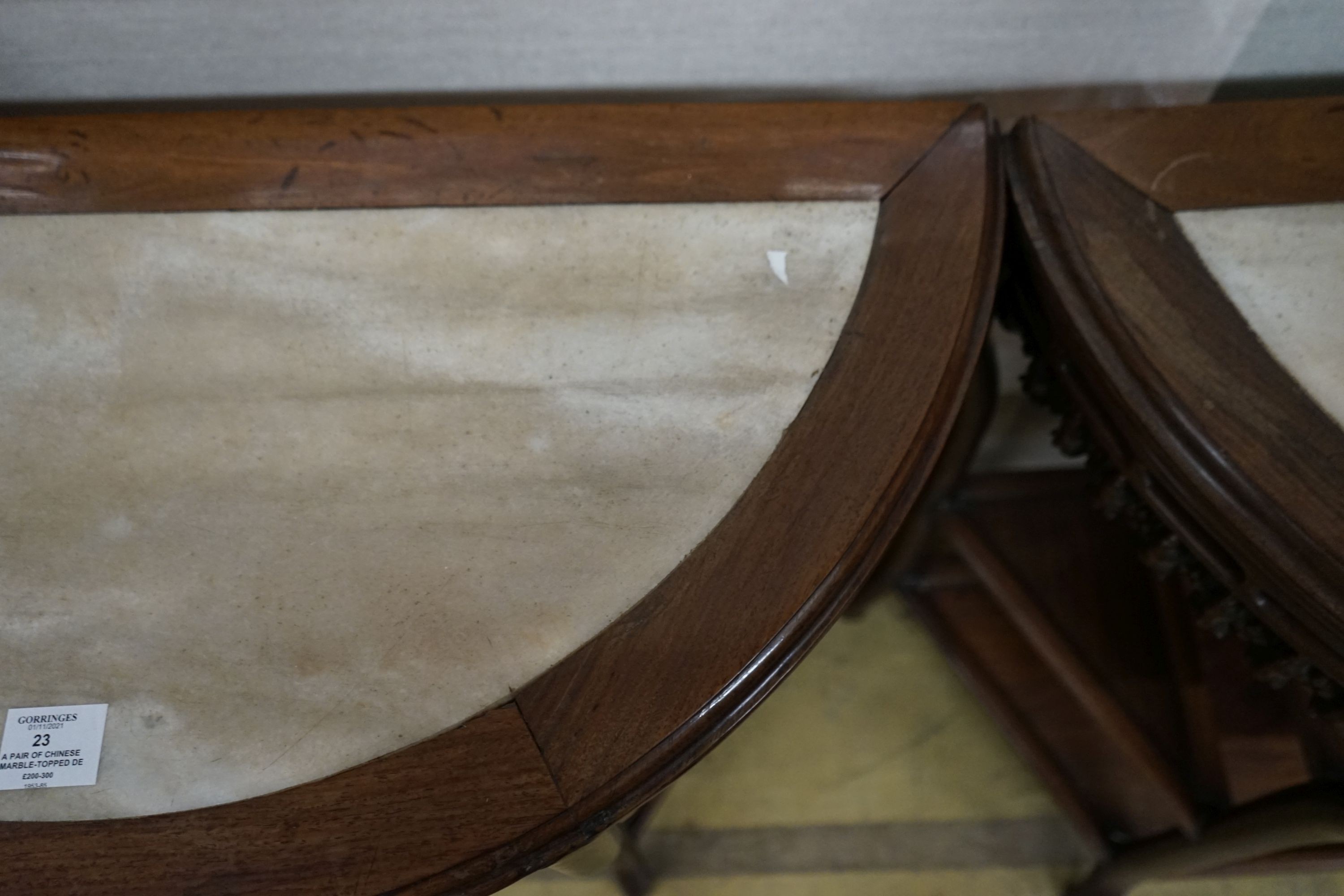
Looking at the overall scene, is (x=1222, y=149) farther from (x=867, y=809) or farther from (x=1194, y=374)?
(x=867, y=809)

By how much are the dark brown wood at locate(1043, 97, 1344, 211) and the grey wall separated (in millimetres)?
93

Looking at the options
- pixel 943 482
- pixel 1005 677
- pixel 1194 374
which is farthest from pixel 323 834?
pixel 1005 677

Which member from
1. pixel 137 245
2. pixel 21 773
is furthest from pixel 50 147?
pixel 21 773

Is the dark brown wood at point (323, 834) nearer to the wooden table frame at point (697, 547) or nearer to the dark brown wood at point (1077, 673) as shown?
the wooden table frame at point (697, 547)

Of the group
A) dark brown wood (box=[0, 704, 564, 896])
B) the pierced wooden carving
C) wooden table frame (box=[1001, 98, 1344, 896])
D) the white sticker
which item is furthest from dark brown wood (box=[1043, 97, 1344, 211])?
the white sticker

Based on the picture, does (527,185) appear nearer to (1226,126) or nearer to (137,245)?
(137,245)

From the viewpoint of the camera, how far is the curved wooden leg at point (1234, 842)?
564 millimetres

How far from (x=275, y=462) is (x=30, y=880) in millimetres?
224

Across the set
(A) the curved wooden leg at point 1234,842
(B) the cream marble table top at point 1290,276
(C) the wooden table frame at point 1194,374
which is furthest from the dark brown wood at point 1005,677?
(B) the cream marble table top at point 1290,276

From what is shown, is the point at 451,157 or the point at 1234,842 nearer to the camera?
the point at 451,157

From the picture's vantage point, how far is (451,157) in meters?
0.54

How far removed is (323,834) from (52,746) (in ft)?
0.48

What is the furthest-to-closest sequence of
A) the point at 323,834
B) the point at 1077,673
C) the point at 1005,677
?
1. the point at 1005,677
2. the point at 1077,673
3. the point at 323,834

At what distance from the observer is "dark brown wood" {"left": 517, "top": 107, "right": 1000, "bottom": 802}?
40 cm
